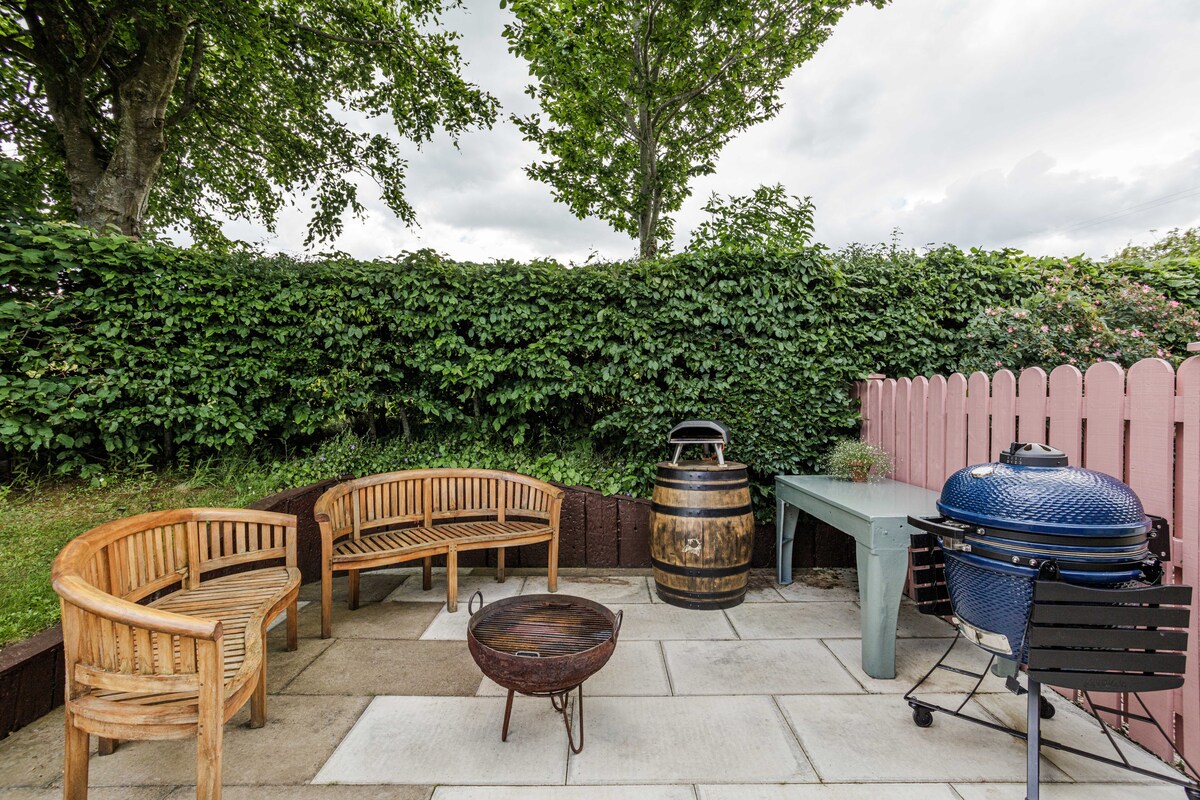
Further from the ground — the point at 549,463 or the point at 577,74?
the point at 577,74

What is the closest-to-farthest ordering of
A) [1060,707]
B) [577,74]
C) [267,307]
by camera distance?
[1060,707] < [267,307] < [577,74]

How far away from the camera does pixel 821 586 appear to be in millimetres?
4148

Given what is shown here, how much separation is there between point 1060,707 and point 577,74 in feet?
28.7

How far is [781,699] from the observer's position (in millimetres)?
2473

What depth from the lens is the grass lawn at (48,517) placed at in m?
2.57

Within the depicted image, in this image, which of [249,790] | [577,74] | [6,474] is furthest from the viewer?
[577,74]

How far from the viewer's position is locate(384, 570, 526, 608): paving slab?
3.89m

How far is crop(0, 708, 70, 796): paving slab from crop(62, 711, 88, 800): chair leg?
44cm

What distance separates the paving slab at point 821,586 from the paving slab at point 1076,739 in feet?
4.71

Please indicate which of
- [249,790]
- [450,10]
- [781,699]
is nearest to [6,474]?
[249,790]

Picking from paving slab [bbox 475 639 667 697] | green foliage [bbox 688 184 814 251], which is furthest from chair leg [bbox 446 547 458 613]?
green foliage [bbox 688 184 814 251]

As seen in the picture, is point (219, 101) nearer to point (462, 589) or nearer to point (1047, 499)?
point (462, 589)

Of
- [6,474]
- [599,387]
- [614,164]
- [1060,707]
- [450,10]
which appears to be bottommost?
[1060,707]

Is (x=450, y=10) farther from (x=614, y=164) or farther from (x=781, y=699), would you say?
(x=781, y=699)
